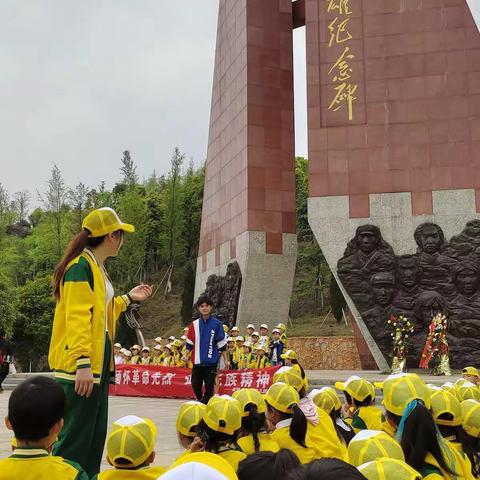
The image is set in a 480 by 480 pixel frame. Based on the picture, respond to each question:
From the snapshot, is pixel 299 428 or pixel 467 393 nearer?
pixel 299 428

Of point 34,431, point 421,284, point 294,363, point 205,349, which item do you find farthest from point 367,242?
point 34,431

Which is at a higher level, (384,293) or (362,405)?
(384,293)

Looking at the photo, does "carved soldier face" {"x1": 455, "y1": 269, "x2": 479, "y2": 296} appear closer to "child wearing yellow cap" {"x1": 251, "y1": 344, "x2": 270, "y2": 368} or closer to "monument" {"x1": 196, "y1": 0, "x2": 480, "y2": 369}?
"monument" {"x1": 196, "y1": 0, "x2": 480, "y2": 369}

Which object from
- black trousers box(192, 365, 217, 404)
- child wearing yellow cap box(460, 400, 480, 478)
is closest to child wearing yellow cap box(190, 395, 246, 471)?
child wearing yellow cap box(460, 400, 480, 478)

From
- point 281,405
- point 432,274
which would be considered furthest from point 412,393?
point 432,274

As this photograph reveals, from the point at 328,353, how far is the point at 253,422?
1525 cm

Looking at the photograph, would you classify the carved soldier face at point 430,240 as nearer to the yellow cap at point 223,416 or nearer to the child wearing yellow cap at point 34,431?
the yellow cap at point 223,416

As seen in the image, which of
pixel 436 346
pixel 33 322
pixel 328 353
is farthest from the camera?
pixel 33 322

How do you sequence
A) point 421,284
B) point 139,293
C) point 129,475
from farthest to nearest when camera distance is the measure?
point 421,284 < point 139,293 < point 129,475

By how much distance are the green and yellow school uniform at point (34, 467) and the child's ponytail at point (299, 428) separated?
1.46 metres

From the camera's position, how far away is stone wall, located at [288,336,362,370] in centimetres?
1798

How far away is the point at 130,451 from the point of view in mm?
2357

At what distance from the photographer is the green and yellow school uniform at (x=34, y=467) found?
6.12 ft

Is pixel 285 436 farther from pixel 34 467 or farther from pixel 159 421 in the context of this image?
pixel 159 421
